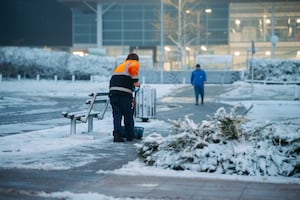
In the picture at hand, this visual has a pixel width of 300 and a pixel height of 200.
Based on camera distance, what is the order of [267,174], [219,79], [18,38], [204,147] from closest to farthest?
[267,174]
[204,147]
[219,79]
[18,38]

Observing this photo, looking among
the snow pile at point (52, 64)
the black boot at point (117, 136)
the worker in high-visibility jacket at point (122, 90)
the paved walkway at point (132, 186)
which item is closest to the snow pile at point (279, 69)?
the snow pile at point (52, 64)

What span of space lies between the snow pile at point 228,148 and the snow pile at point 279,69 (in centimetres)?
3469

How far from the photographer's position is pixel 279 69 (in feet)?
141

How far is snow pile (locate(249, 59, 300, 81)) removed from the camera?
4272 cm

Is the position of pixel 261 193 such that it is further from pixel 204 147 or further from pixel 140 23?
pixel 140 23

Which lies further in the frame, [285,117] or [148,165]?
[285,117]

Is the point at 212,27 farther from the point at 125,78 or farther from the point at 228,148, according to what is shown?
the point at 228,148

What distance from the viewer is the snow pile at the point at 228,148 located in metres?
7.82

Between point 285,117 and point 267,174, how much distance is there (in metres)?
11.5

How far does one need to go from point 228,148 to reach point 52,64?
1748 inches

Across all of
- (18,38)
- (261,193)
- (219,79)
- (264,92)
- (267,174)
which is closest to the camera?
(261,193)

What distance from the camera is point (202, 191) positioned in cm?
670

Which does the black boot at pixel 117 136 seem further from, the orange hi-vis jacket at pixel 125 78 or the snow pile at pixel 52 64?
the snow pile at pixel 52 64

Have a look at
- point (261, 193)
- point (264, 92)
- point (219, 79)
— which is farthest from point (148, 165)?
point (219, 79)
